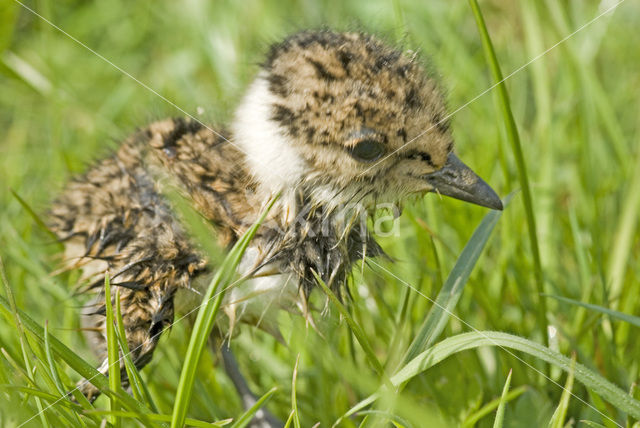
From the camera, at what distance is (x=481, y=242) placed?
6.00 ft

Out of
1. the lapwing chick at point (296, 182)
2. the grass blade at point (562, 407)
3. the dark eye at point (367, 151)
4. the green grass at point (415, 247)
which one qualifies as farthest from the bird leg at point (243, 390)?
the grass blade at point (562, 407)

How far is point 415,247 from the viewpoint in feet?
9.43

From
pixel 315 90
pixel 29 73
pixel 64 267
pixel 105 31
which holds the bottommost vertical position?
pixel 64 267

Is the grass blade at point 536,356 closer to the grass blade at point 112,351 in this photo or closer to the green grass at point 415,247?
the green grass at point 415,247

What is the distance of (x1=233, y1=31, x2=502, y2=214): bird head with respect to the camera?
166 cm

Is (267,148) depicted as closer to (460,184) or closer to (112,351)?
(460,184)

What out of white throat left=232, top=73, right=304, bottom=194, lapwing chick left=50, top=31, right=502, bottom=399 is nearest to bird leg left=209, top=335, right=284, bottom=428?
lapwing chick left=50, top=31, right=502, bottom=399

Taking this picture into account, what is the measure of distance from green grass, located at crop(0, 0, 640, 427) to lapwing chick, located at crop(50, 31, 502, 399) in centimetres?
16

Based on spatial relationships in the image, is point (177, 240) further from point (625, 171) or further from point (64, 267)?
point (625, 171)

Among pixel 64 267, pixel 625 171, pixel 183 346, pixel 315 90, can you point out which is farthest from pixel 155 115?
pixel 625 171

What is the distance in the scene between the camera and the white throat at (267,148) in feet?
5.63

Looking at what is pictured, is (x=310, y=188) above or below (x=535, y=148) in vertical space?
below

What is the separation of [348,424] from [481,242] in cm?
56

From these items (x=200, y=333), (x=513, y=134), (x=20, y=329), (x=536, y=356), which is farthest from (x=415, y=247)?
(x=20, y=329)
